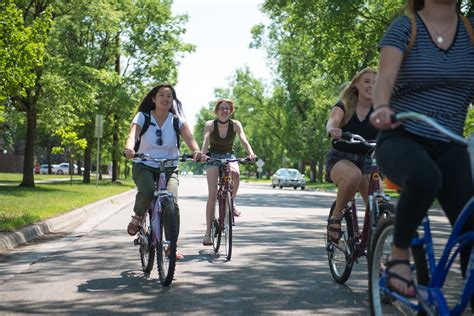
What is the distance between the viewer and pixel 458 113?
11.5 ft

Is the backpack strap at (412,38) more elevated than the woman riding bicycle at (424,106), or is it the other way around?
the backpack strap at (412,38)

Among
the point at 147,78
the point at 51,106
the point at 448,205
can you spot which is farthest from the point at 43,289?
the point at 147,78

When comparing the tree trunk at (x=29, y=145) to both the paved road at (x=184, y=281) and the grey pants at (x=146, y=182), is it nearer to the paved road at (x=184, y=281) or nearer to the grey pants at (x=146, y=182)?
the paved road at (x=184, y=281)

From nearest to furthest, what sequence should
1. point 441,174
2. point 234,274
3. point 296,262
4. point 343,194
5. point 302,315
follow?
point 441,174 < point 302,315 < point 343,194 < point 234,274 < point 296,262

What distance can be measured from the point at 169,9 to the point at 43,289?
35831 mm

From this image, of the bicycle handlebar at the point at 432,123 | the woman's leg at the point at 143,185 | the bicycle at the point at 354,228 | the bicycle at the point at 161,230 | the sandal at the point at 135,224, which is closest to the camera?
the bicycle handlebar at the point at 432,123

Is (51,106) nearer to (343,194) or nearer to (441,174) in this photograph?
(343,194)

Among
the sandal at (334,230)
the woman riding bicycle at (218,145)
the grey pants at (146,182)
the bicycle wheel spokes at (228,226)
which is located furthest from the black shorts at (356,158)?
the woman riding bicycle at (218,145)

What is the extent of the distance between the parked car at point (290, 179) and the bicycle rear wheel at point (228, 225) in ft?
129

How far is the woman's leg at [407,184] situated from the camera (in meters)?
3.23

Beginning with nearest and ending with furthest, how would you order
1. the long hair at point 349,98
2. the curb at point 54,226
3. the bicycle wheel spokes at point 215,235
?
the long hair at point 349,98 < the bicycle wheel spokes at point 215,235 < the curb at point 54,226

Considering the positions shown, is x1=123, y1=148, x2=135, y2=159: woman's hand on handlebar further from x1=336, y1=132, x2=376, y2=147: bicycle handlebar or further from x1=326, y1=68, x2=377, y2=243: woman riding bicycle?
x1=336, y1=132, x2=376, y2=147: bicycle handlebar

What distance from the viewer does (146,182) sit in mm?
6566

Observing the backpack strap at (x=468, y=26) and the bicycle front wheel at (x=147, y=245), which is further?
the bicycle front wheel at (x=147, y=245)
